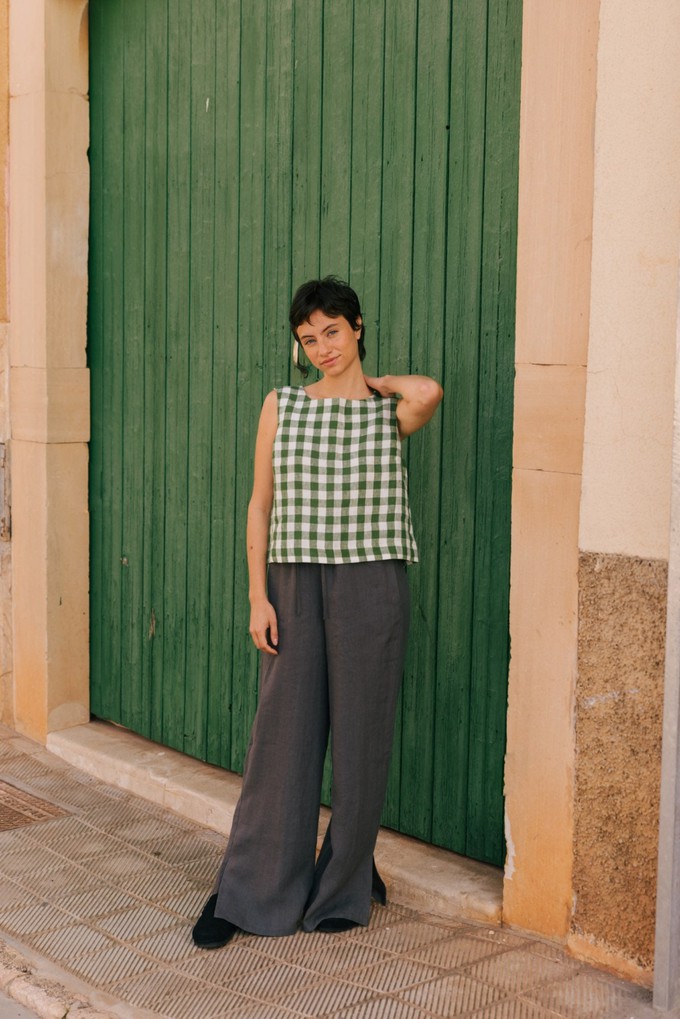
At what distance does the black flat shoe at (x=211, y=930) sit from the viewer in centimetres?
371

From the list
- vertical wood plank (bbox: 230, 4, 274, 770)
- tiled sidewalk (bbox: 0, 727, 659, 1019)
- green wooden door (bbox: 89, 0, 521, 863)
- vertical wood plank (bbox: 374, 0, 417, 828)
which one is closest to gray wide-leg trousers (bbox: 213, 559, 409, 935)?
tiled sidewalk (bbox: 0, 727, 659, 1019)

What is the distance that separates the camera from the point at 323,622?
12.3ft

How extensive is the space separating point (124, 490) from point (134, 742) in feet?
3.58

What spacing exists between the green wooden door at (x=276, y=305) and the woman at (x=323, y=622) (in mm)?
457

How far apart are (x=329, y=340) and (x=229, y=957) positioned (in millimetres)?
1762

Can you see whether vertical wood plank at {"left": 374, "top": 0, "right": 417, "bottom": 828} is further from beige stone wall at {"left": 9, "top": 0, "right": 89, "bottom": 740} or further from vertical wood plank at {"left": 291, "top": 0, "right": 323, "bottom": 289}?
beige stone wall at {"left": 9, "top": 0, "right": 89, "bottom": 740}

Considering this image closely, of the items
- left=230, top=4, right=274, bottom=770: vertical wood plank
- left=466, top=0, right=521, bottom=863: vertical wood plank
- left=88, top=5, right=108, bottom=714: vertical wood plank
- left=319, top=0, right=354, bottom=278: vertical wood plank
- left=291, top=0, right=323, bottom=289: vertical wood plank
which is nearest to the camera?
left=466, top=0, right=521, bottom=863: vertical wood plank

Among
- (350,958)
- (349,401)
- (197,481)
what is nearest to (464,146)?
(349,401)

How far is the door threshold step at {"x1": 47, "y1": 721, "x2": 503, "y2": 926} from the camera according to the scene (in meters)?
3.95

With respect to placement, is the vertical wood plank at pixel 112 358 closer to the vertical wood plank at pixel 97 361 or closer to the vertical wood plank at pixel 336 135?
the vertical wood plank at pixel 97 361

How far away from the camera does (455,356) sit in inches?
162

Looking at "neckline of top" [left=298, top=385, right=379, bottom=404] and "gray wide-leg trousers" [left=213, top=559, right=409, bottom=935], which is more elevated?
"neckline of top" [left=298, top=385, right=379, bottom=404]

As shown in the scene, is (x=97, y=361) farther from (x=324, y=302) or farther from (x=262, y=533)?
(x=324, y=302)

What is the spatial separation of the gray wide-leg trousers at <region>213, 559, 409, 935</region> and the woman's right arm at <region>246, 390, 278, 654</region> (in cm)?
4
